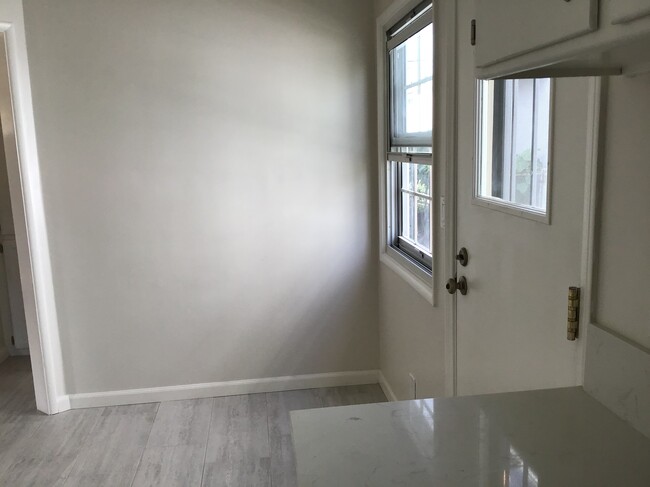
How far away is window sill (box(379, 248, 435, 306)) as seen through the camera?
2.48 m

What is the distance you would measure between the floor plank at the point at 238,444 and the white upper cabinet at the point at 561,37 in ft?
6.96

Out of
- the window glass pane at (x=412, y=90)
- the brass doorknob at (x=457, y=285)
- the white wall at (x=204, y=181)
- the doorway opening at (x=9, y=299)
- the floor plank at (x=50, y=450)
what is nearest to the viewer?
the brass doorknob at (x=457, y=285)

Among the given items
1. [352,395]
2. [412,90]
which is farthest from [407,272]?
[352,395]

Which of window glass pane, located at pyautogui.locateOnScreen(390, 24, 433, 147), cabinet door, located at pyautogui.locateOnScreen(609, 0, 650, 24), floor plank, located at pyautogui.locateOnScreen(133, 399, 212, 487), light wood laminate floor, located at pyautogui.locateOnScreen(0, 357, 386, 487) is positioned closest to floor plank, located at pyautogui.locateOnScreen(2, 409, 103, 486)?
light wood laminate floor, located at pyautogui.locateOnScreen(0, 357, 386, 487)

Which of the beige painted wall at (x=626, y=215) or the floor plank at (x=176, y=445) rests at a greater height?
the beige painted wall at (x=626, y=215)

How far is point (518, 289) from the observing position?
5.40ft

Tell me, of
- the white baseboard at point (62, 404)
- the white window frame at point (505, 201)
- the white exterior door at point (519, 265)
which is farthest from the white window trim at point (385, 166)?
the white baseboard at point (62, 404)

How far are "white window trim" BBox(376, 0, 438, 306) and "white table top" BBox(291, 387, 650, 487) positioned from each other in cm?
130

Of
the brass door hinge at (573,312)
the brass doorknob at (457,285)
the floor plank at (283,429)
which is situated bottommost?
the floor plank at (283,429)

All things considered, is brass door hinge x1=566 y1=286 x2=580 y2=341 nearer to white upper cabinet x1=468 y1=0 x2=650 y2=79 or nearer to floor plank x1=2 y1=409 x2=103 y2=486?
white upper cabinet x1=468 y1=0 x2=650 y2=79

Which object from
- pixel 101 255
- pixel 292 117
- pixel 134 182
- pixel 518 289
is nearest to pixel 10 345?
pixel 101 255

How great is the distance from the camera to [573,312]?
4.36 feet

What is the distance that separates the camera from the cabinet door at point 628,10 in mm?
613

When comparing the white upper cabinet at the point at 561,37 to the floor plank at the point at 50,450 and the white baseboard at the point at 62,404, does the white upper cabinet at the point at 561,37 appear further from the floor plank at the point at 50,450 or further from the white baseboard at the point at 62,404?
the white baseboard at the point at 62,404
